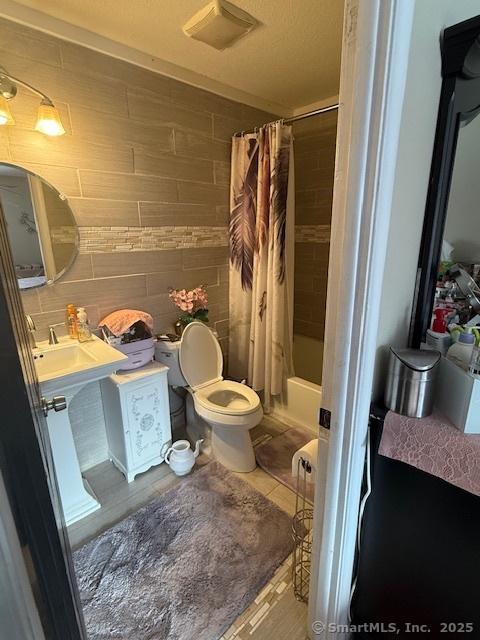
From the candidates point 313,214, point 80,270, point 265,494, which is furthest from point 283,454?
point 313,214

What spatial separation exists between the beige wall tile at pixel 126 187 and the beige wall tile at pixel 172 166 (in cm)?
5

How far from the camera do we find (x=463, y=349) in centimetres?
86

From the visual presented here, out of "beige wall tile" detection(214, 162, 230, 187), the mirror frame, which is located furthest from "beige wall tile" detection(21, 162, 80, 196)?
the mirror frame

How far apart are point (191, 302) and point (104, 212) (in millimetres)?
762

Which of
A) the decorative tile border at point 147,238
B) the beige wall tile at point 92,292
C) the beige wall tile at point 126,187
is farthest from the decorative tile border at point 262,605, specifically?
the beige wall tile at point 126,187

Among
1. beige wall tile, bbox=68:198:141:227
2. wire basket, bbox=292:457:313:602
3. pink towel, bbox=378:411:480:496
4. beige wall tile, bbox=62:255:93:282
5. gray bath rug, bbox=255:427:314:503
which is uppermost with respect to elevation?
beige wall tile, bbox=68:198:141:227

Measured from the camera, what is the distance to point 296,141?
2.66m

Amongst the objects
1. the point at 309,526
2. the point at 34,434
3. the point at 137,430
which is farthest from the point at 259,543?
the point at 34,434

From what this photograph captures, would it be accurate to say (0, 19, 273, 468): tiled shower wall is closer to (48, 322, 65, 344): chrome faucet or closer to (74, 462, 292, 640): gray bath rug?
(48, 322, 65, 344): chrome faucet

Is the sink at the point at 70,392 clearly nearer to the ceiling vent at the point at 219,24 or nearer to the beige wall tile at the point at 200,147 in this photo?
the beige wall tile at the point at 200,147

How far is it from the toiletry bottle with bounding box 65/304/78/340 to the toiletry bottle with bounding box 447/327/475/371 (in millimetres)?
1703

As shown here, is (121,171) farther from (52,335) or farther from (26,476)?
(26,476)

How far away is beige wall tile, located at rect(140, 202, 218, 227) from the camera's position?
195 centimetres

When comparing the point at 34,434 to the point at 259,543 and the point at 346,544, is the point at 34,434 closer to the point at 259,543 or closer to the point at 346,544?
the point at 346,544
